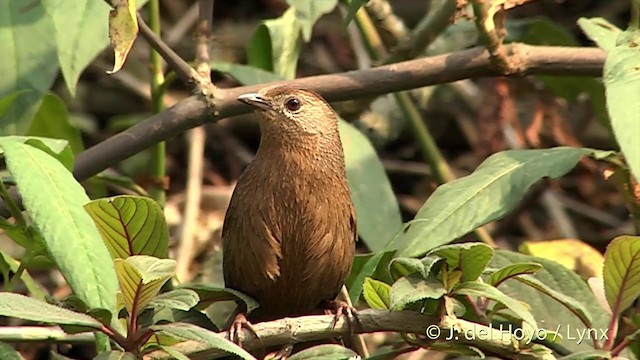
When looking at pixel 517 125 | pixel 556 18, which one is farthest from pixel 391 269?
pixel 556 18

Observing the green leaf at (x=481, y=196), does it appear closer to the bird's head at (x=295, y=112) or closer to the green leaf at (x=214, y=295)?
the green leaf at (x=214, y=295)

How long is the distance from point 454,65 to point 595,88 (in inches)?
32.2

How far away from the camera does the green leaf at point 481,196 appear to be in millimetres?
2531

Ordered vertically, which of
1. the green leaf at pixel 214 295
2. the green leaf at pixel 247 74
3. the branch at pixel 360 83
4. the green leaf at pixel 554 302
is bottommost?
the green leaf at pixel 554 302

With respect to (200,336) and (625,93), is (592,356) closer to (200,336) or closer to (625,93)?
(625,93)

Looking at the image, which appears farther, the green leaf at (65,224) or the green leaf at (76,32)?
the green leaf at (76,32)

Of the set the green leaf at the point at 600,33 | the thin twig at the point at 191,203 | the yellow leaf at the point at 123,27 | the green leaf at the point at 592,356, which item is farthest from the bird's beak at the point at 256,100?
the green leaf at the point at 592,356

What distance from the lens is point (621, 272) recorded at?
2.36 m

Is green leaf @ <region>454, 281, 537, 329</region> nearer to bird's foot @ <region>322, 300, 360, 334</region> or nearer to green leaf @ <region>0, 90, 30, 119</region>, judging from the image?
bird's foot @ <region>322, 300, 360, 334</region>

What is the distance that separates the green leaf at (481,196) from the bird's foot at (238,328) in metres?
0.35

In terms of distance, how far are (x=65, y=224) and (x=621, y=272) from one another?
1054 mm

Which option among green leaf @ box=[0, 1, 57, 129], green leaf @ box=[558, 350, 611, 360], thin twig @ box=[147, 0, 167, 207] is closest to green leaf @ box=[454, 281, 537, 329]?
green leaf @ box=[558, 350, 611, 360]

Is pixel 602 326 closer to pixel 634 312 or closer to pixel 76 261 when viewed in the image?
pixel 634 312

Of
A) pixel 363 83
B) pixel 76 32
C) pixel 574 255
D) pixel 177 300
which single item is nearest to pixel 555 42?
pixel 574 255
